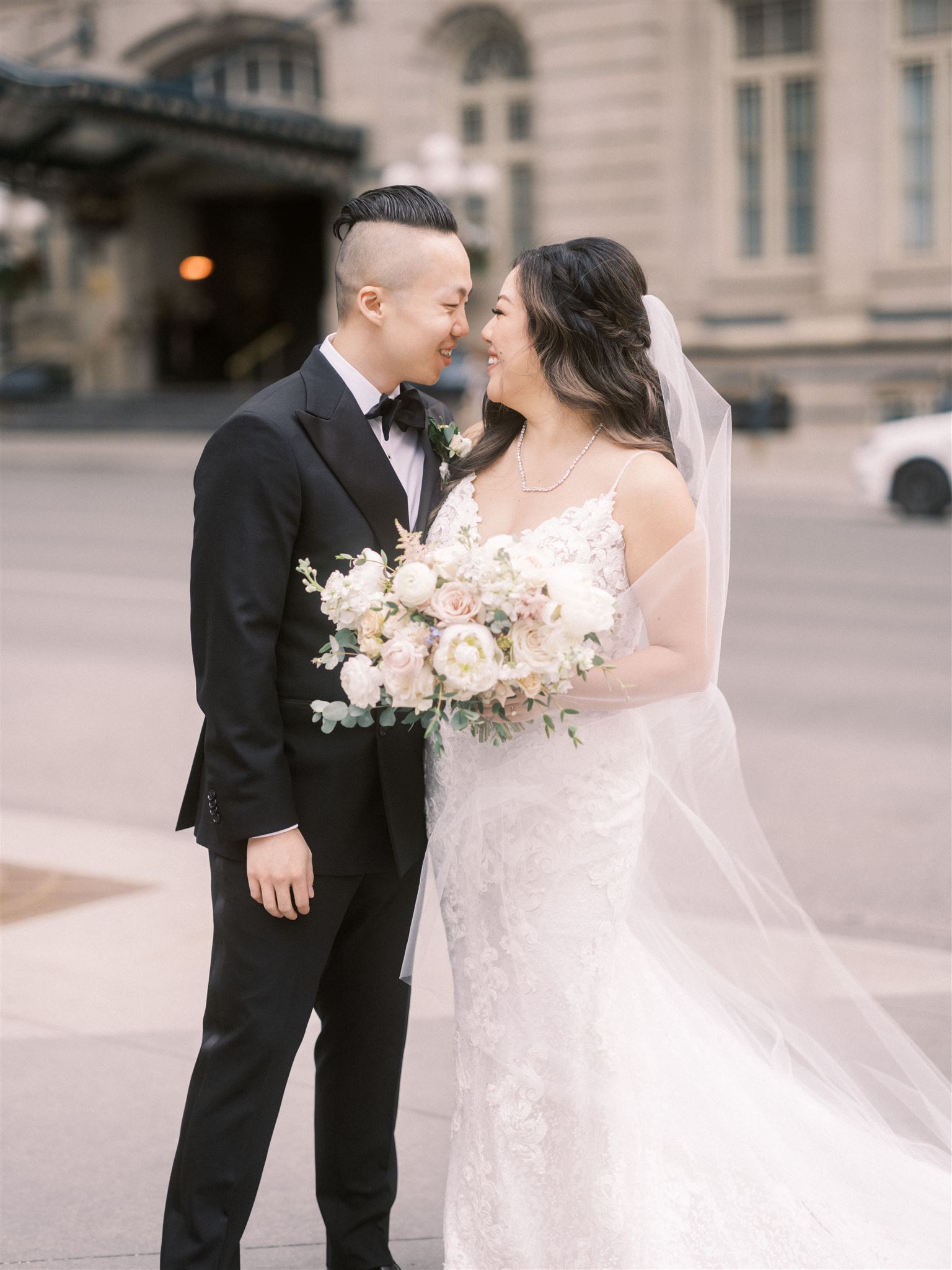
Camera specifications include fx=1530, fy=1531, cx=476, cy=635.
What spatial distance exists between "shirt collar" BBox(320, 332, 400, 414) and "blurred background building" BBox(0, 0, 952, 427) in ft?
69.4

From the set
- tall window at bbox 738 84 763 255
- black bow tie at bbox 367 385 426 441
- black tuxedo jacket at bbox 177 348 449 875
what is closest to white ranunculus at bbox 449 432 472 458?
black bow tie at bbox 367 385 426 441

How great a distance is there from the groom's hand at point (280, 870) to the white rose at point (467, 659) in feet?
1.64

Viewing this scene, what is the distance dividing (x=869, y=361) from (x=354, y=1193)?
80.2 ft

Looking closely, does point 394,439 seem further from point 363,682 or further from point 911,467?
point 911,467

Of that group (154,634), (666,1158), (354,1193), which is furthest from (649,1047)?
(154,634)

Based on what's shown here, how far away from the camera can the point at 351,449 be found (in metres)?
2.86

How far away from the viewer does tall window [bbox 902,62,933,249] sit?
2603 centimetres

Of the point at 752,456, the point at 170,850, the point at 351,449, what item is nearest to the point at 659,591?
the point at 351,449

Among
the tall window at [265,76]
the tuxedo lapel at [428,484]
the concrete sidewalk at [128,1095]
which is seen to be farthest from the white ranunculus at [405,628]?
the tall window at [265,76]

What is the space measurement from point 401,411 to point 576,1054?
1301 mm

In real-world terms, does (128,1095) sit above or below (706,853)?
below

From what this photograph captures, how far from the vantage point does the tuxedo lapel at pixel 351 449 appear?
283 centimetres

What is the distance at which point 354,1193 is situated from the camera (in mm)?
3182

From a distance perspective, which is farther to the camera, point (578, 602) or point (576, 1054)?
point (576, 1054)
